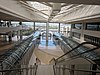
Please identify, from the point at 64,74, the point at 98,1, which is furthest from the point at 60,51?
the point at 98,1

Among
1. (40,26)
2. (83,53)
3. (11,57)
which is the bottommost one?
(11,57)

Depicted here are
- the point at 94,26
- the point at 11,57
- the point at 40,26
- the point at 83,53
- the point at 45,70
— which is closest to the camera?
the point at 11,57

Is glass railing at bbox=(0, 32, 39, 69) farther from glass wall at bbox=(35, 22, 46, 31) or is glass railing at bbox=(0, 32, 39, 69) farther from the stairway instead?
glass wall at bbox=(35, 22, 46, 31)

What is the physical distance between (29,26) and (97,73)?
27628 mm

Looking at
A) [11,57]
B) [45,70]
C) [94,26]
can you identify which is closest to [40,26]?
[94,26]

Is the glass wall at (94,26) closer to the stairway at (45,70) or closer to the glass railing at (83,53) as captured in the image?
the glass railing at (83,53)

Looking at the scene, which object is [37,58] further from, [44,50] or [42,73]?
[42,73]

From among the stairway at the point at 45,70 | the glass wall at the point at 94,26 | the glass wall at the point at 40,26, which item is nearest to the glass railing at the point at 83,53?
the stairway at the point at 45,70

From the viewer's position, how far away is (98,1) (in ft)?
13.7

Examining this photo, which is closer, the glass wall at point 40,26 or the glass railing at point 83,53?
the glass railing at point 83,53

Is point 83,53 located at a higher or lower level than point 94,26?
lower

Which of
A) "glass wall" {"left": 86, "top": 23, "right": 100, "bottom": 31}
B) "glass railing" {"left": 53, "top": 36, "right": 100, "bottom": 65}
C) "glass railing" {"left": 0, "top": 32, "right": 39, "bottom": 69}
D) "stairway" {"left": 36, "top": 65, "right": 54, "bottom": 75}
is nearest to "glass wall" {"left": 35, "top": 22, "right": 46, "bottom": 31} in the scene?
"glass wall" {"left": 86, "top": 23, "right": 100, "bottom": 31}

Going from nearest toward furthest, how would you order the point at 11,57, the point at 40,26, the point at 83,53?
the point at 11,57 → the point at 83,53 → the point at 40,26

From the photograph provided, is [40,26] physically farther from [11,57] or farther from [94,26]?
[11,57]
